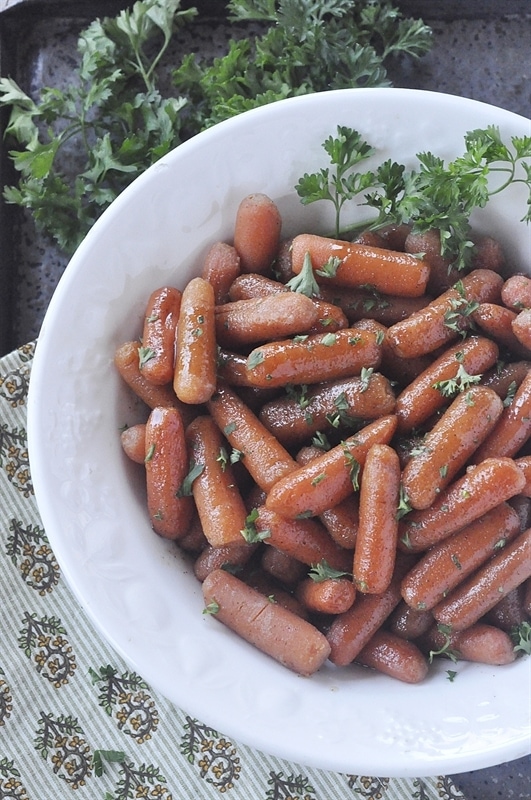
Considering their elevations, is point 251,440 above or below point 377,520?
above

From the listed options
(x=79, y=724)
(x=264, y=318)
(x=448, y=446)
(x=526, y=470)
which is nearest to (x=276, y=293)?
(x=264, y=318)

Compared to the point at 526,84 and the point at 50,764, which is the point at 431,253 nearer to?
the point at 526,84

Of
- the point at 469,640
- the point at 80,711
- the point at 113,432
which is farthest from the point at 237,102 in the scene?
the point at 80,711

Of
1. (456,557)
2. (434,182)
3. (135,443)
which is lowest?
(456,557)

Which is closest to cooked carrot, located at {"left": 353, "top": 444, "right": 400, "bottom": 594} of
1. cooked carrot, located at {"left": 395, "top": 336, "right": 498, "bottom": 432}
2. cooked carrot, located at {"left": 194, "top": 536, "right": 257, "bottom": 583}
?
cooked carrot, located at {"left": 395, "top": 336, "right": 498, "bottom": 432}

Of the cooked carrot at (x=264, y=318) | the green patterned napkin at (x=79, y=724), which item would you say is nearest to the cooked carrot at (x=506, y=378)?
the cooked carrot at (x=264, y=318)

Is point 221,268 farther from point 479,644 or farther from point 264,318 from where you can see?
point 479,644
